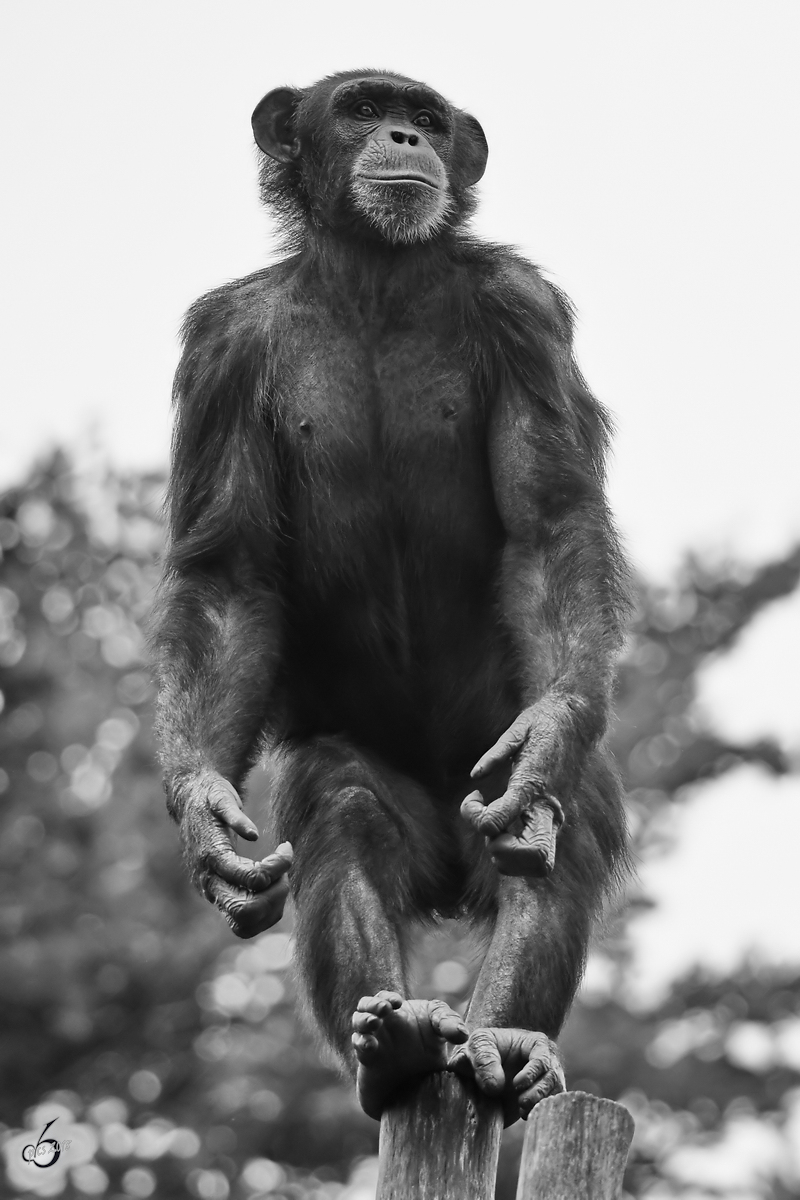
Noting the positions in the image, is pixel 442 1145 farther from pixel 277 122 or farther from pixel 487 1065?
pixel 277 122

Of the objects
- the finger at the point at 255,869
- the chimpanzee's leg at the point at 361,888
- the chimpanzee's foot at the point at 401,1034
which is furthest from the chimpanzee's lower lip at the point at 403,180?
the chimpanzee's foot at the point at 401,1034

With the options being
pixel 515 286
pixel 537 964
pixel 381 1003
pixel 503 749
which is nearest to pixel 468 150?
pixel 515 286

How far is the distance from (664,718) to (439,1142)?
1367 cm

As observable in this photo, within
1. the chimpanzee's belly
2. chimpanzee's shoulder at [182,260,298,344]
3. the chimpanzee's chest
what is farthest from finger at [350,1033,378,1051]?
chimpanzee's shoulder at [182,260,298,344]

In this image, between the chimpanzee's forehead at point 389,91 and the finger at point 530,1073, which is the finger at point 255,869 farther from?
the chimpanzee's forehead at point 389,91

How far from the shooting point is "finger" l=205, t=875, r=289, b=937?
3924 millimetres

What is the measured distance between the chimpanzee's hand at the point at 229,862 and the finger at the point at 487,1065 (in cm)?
54

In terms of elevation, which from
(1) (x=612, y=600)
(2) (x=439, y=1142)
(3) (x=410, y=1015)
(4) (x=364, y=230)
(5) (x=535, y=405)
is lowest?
(2) (x=439, y=1142)

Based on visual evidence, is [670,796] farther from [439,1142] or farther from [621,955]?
[439,1142]

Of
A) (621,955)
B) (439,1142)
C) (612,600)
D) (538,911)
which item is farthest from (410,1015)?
(621,955)

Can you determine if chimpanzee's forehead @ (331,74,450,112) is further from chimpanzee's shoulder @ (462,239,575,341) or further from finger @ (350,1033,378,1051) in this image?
finger @ (350,1033,378,1051)

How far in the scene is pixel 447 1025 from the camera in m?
3.79

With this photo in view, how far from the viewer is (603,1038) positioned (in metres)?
15.1

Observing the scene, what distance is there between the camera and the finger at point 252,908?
3.92 m
